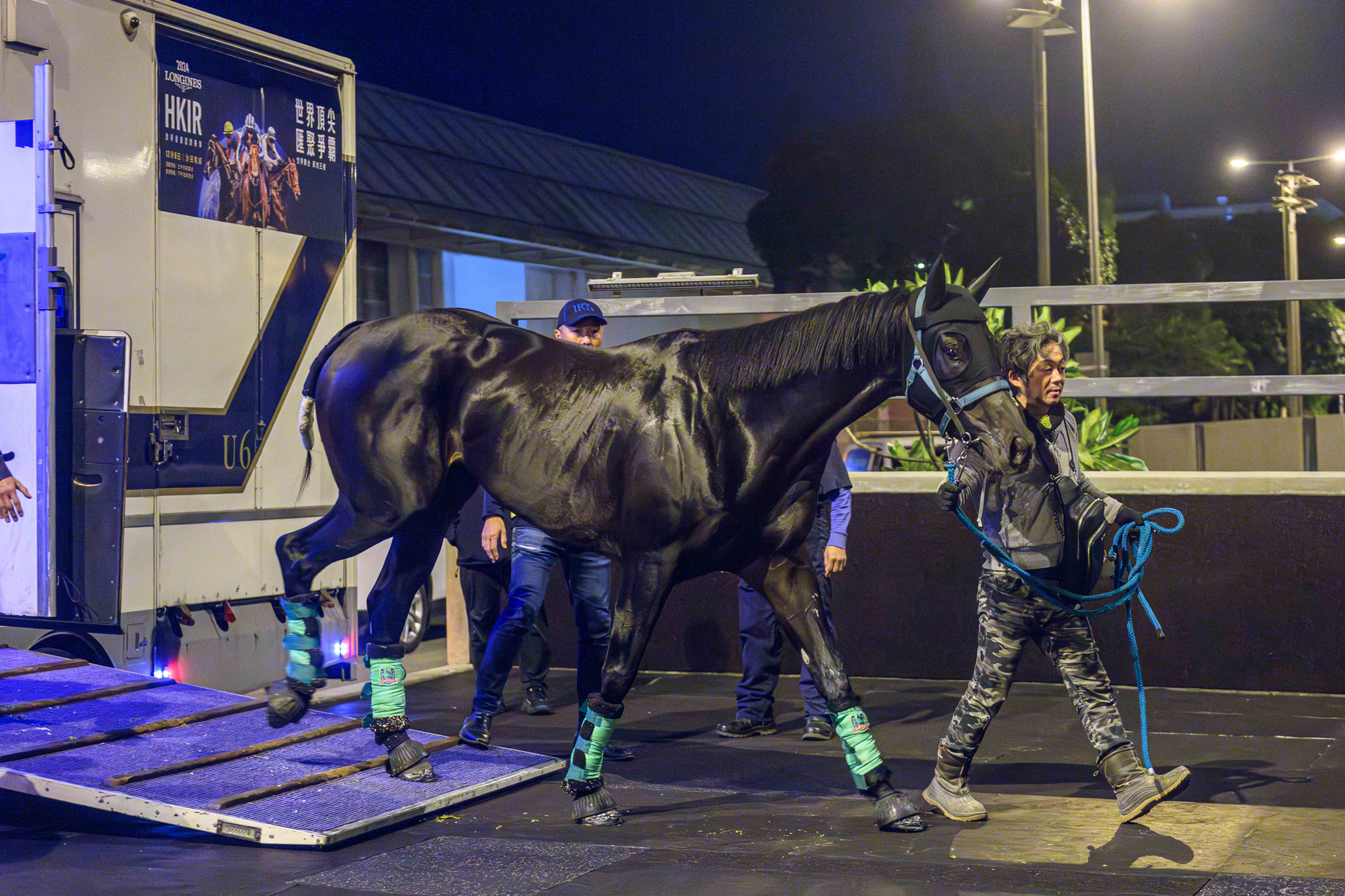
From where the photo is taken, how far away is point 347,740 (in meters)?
6.63

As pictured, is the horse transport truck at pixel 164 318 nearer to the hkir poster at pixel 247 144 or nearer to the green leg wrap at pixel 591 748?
the hkir poster at pixel 247 144

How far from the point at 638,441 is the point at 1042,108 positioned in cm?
1762

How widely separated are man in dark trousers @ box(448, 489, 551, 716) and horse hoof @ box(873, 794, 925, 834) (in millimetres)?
2914

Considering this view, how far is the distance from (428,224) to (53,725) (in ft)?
50.3

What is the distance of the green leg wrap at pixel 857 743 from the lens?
540 cm

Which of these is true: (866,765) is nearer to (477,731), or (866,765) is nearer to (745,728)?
(745,728)

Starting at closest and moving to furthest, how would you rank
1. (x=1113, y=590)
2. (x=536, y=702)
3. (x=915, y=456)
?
(x=1113, y=590) < (x=536, y=702) < (x=915, y=456)

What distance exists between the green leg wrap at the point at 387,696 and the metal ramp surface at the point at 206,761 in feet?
0.73

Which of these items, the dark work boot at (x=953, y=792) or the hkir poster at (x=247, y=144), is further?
the hkir poster at (x=247, y=144)

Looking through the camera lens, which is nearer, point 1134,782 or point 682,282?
point 1134,782

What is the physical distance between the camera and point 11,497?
6.58 metres

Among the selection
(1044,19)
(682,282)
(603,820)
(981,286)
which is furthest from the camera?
(1044,19)

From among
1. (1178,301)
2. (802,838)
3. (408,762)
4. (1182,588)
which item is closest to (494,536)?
(408,762)

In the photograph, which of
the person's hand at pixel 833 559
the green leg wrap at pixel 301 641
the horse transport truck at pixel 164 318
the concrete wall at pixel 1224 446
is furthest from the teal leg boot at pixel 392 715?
the concrete wall at pixel 1224 446
